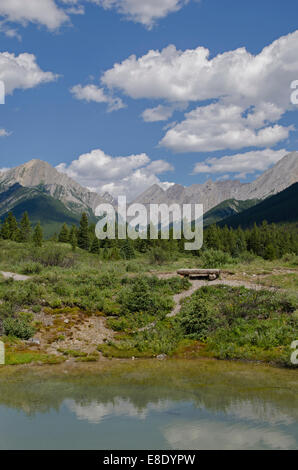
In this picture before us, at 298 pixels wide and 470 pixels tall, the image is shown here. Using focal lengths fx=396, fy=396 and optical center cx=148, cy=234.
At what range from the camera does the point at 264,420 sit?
9.93m

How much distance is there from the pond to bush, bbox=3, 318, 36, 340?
3299mm

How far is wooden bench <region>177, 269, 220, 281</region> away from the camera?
90.6ft

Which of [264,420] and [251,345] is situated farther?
[251,345]

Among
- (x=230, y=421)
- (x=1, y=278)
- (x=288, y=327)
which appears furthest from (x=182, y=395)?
(x=1, y=278)

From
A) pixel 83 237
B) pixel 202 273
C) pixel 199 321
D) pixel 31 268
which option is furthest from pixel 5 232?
pixel 199 321

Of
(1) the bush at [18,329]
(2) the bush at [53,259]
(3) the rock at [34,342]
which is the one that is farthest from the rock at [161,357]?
(2) the bush at [53,259]

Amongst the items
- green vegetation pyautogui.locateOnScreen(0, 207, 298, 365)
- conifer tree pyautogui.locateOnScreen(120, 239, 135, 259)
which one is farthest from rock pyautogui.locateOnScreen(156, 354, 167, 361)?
conifer tree pyautogui.locateOnScreen(120, 239, 135, 259)

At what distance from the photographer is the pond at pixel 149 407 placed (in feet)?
29.2

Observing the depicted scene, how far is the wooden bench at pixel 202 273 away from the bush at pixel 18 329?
1237cm

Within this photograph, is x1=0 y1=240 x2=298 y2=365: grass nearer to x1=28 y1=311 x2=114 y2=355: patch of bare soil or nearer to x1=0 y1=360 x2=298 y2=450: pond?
x1=28 y1=311 x2=114 y2=355: patch of bare soil

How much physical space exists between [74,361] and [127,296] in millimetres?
7079

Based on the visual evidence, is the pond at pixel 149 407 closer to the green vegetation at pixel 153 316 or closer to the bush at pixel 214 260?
the green vegetation at pixel 153 316

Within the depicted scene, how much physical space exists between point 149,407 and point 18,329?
10.4 m
